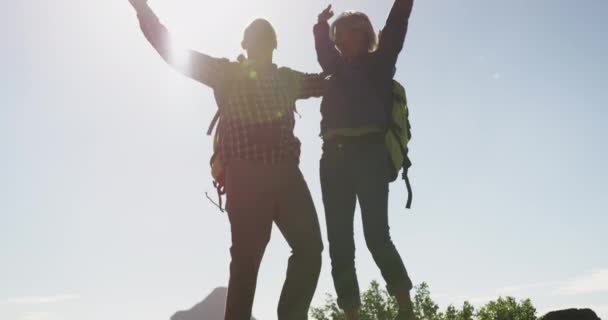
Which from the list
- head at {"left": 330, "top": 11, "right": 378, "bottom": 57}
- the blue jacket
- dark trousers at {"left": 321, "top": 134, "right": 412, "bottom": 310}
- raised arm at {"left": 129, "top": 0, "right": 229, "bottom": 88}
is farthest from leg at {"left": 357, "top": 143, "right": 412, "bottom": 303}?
raised arm at {"left": 129, "top": 0, "right": 229, "bottom": 88}

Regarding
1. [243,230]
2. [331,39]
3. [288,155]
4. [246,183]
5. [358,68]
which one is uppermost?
[331,39]

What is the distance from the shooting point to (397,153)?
5.25 metres

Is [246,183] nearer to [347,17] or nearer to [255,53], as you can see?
[255,53]

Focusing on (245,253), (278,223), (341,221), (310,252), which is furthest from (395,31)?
(245,253)

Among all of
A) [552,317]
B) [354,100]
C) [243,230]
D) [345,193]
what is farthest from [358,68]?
[552,317]

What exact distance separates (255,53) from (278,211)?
1449 millimetres

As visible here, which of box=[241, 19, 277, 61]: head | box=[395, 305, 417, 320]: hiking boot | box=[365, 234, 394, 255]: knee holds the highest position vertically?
Answer: box=[241, 19, 277, 61]: head

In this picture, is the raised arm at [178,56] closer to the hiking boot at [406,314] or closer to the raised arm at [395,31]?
the raised arm at [395,31]

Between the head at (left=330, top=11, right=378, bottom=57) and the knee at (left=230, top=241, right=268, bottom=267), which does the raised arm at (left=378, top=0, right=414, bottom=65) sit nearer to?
the head at (left=330, top=11, right=378, bottom=57)

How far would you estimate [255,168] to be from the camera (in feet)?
13.1

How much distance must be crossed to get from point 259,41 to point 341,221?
1.86 meters

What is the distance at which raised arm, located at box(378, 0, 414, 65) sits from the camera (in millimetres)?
5220

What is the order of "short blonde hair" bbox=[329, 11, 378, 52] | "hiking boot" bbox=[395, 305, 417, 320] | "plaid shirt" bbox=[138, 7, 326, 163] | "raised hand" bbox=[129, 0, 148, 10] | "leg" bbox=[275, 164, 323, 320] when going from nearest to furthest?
"leg" bbox=[275, 164, 323, 320] → "plaid shirt" bbox=[138, 7, 326, 163] → "raised hand" bbox=[129, 0, 148, 10] → "hiking boot" bbox=[395, 305, 417, 320] → "short blonde hair" bbox=[329, 11, 378, 52]

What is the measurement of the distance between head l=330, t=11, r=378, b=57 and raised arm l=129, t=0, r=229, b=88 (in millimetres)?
1582
